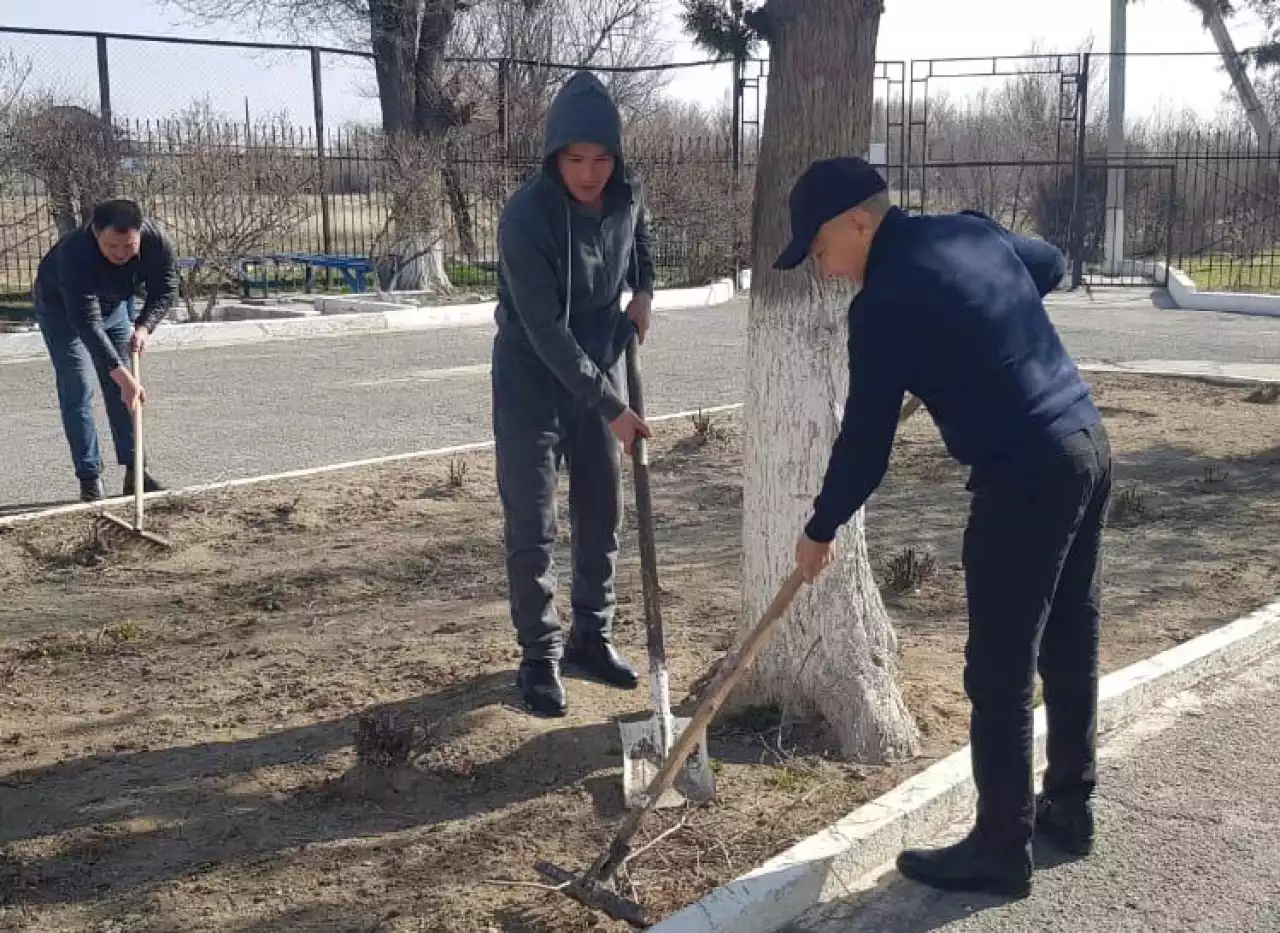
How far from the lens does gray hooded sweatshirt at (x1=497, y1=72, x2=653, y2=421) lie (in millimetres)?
3887

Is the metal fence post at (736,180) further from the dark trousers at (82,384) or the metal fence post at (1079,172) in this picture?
the dark trousers at (82,384)

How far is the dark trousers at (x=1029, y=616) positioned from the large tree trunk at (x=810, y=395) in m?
0.60

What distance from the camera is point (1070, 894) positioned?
3.36m

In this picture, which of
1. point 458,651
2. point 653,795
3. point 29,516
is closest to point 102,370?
point 29,516

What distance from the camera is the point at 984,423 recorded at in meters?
3.06

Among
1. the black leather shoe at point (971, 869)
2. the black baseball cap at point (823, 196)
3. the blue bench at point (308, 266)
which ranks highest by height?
the black baseball cap at point (823, 196)

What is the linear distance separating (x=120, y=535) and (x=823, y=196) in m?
4.16

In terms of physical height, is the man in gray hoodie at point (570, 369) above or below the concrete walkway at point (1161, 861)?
above

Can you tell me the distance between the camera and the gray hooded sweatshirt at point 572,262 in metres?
3.89

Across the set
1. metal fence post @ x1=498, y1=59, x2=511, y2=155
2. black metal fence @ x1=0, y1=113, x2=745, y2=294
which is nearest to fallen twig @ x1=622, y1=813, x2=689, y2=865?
black metal fence @ x1=0, y1=113, x2=745, y2=294

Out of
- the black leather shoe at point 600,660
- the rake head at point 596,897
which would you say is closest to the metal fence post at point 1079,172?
the black leather shoe at point 600,660

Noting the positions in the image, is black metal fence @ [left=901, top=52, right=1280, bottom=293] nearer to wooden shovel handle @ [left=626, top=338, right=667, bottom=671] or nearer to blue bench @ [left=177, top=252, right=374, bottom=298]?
blue bench @ [left=177, top=252, right=374, bottom=298]

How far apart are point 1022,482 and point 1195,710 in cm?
189

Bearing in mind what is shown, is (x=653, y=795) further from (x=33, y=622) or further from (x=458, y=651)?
(x=33, y=622)
